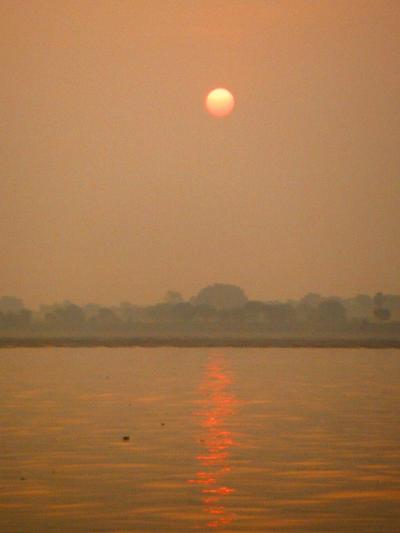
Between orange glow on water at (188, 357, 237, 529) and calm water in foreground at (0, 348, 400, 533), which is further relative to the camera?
orange glow on water at (188, 357, 237, 529)

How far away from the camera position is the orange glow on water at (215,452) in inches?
765

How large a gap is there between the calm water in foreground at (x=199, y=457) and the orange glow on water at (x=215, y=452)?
0.09ft

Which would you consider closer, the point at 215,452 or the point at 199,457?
the point at 199,457

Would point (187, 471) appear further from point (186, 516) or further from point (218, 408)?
point (218, 408)

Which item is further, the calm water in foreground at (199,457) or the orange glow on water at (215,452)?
the orange glow on water at (215,452)

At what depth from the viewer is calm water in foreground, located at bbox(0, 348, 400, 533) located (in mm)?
18922

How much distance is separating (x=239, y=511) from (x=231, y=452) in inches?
268

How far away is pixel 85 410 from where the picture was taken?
116 feet

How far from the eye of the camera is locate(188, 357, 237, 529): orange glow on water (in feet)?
63.7

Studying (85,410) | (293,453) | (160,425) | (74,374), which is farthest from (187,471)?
(74,374)

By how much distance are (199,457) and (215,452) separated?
33.1 inches

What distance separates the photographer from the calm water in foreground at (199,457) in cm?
1892

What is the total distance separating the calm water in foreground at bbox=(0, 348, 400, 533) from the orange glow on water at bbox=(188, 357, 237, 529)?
0.09 feet

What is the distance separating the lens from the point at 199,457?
995 inches
